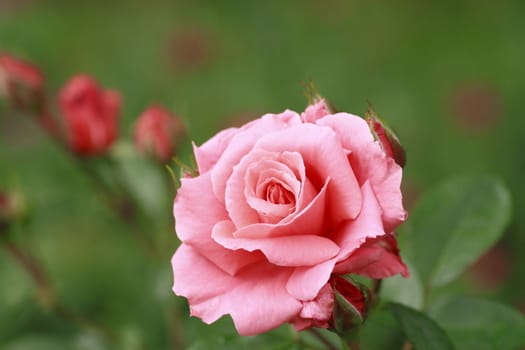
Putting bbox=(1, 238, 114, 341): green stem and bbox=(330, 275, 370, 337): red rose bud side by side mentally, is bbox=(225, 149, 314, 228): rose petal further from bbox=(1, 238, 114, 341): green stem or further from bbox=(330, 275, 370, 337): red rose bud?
bbox=(1, 238, 114, 341): green stem

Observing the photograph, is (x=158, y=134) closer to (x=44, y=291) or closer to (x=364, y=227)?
(x=44, y=291)

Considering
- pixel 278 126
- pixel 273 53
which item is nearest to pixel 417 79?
pixel 273 53

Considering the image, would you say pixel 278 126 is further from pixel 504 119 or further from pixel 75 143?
pixel 504 119

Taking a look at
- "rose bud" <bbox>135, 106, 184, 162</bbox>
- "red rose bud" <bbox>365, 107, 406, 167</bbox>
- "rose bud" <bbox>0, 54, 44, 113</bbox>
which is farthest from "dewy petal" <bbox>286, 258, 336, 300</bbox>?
"rose bud" <bbox>0, 54, 44, 113</bbox>

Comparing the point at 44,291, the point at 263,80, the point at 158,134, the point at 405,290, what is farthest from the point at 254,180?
the point at 263,80

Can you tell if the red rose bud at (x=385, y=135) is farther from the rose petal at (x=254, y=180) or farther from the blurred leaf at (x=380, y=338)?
the blurred leaf at (x=380, y=338)
